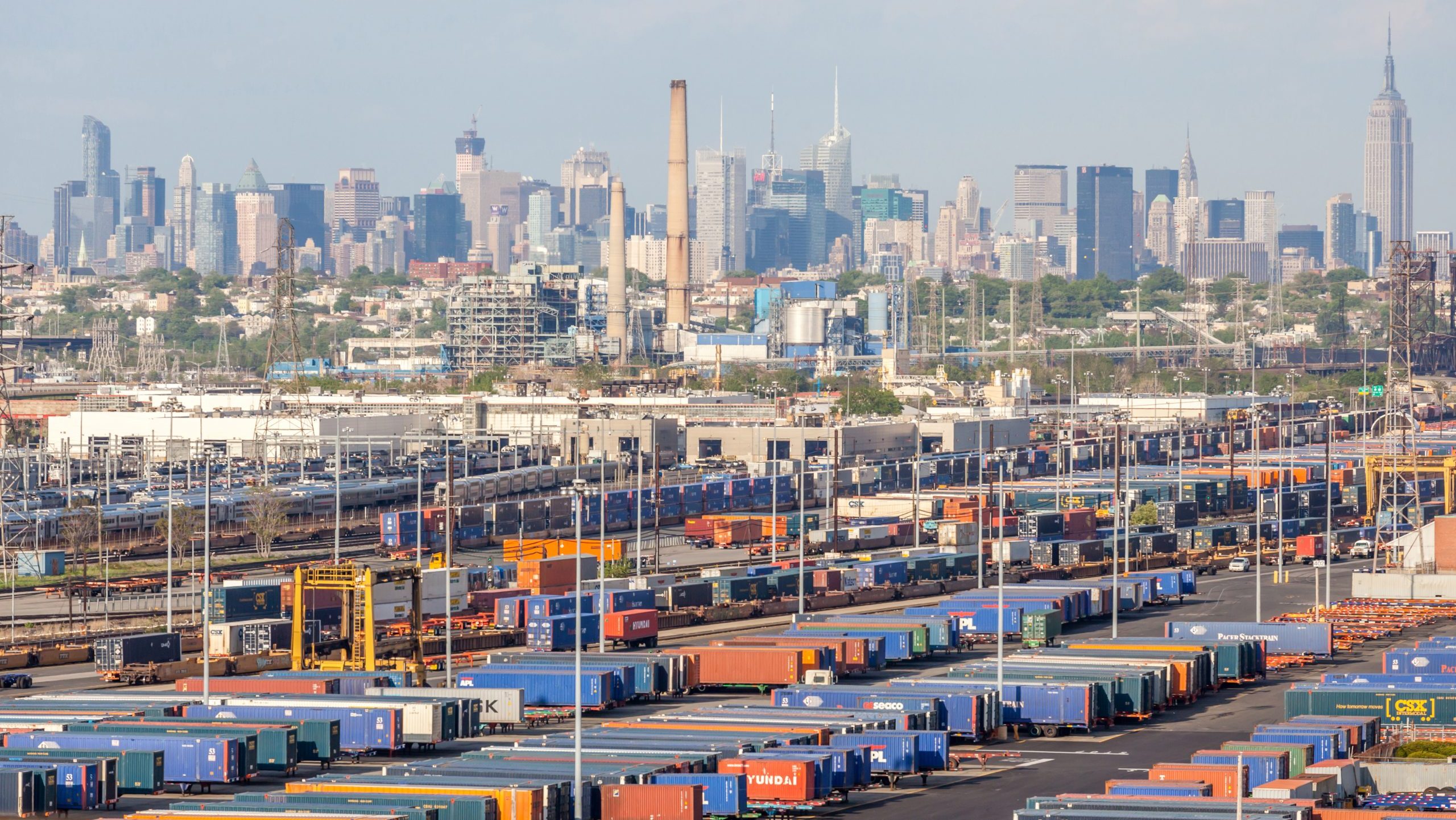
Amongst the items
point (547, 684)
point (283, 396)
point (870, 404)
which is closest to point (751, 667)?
point (547, 684)

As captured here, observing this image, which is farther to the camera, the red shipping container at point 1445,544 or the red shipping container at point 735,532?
the red shipping container at point 735,532

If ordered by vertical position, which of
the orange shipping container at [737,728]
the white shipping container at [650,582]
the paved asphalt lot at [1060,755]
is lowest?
the paved asphalt lot at [1060,755]

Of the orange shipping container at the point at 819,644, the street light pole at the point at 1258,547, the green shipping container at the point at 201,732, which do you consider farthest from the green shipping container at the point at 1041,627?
the green shipping container at the point at 201,732

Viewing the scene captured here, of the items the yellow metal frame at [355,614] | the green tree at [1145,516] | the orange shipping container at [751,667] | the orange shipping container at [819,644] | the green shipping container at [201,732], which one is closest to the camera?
the green shipping container at [201,732]

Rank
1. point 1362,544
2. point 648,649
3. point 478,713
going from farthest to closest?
point 1362,544 < point 648,649 < point 478,713

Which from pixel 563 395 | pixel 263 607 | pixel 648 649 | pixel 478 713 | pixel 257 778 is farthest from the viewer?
pixel 563 395

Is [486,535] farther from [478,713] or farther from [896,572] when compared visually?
[478,713]

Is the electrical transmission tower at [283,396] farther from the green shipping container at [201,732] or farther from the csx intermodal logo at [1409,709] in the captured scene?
the csx intermodal logo at [1409,709]

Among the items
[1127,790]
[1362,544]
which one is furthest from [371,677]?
[1362,544]

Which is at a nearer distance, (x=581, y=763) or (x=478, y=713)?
(x=581, y=763)
